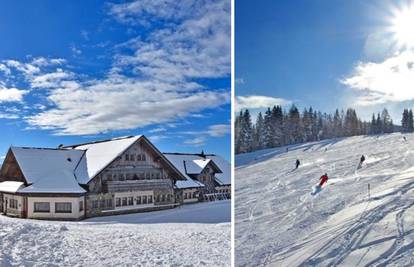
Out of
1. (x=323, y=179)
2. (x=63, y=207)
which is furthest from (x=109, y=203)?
(x=323, y=179)

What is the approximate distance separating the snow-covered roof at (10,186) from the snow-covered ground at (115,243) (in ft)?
0.73

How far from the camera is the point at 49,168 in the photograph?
8.81 ft

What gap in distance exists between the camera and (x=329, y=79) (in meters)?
1.79

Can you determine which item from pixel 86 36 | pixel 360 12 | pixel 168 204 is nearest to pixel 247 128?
pixel 360 12

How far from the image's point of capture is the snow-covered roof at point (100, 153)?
2.67 meters

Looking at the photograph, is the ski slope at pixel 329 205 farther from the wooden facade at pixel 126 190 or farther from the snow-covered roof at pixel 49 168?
the snow-covered roof at pixel 49 168

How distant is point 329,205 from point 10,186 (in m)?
2.25

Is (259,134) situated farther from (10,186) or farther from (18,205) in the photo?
(10,186)

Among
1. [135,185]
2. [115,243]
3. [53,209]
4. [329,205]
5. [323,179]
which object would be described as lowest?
[115,243]

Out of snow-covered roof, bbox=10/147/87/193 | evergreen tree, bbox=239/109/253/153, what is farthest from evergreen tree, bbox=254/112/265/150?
snow-covered roof, bbox=10/147/87/193

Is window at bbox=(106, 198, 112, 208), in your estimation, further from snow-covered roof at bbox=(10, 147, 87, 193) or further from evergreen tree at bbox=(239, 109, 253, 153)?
evergreen tree at bbox=(239, 109, 253, 153)

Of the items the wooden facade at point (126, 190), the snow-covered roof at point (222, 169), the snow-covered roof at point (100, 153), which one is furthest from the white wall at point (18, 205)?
the snow-covered roof at point (222, 169)

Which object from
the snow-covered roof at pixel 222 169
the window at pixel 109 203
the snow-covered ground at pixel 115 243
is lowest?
the snow-covered ground at pixel 115 243

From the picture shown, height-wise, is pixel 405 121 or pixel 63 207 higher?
pixel 405 121
